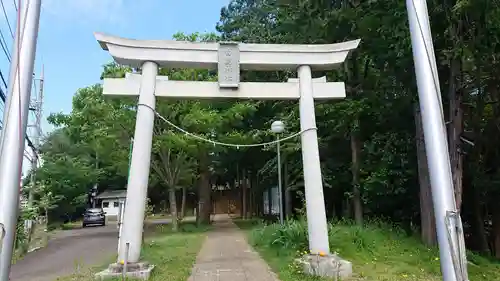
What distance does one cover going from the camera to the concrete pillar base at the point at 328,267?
24.2 feet

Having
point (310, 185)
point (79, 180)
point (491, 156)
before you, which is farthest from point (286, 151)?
point (79, 180)

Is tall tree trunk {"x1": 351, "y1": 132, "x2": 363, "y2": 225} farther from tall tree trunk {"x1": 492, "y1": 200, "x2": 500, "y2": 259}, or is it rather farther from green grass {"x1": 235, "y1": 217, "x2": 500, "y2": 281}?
tall tree trunk {"x1": 492, "y1": 200, "x2": 500, "y2": 259}

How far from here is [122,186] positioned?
42688 millimetres

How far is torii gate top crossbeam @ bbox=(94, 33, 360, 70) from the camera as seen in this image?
8.16 metres

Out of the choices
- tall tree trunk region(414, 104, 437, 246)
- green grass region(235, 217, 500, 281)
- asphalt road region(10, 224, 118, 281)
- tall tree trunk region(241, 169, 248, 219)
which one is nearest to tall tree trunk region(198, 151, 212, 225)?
tall tree trunk region(241, 169, 248, 219)

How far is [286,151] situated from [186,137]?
3.97m

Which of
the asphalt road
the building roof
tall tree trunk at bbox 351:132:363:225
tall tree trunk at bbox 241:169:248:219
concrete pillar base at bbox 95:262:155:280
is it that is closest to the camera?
concrete pillar base at bbox 95:262:155:280

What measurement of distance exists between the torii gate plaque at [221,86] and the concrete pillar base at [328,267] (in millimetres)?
321

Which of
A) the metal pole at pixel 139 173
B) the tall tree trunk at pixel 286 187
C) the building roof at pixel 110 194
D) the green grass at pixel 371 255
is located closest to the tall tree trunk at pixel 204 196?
the tall tree trunk at pixel 286 187

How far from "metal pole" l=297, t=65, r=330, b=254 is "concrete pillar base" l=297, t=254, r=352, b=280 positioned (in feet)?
1.04

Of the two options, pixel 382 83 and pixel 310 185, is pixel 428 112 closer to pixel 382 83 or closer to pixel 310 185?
pixel 310 185

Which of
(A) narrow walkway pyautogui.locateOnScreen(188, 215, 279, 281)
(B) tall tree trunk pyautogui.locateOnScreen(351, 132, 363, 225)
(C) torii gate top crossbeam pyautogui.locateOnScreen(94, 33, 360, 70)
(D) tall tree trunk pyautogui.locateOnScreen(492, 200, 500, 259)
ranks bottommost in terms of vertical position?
(A) narrow walkway pyautogui.locateOnScreen(188, 215, 279, 281)

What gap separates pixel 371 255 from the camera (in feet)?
31.4

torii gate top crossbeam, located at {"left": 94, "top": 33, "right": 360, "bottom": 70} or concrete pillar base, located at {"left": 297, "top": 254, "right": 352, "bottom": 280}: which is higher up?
torii gate top crossbeam, located at {"left": 94, "top": 33, "right": 360, "bottom": 70}
